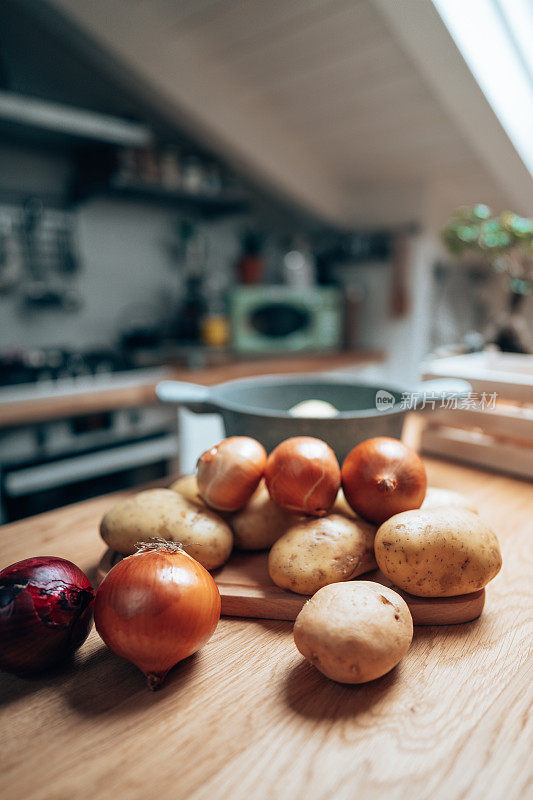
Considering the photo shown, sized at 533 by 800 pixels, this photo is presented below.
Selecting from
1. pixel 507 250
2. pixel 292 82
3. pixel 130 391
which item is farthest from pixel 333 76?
pixel 130 391

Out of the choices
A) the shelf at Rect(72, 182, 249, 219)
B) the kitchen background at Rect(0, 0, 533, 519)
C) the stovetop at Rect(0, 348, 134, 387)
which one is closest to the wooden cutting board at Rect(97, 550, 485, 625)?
the kitchen background at Rect(0, 0, 533, 519)

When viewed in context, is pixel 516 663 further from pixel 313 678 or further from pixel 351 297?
pixel 351 297

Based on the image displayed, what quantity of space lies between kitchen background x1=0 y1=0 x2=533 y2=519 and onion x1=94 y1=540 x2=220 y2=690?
0.98 m

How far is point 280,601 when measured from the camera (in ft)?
1.67

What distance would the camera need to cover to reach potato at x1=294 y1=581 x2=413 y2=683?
40cm

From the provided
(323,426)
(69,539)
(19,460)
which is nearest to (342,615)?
(323,426)

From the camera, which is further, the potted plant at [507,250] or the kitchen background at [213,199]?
the kitchen background at [213,199]

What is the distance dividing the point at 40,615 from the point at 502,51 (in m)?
1.95

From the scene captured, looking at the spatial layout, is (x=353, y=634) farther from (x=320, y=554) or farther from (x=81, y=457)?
(x=81, y=457)

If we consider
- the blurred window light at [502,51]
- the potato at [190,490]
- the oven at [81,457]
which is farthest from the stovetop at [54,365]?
the blurred window light at [502,51]

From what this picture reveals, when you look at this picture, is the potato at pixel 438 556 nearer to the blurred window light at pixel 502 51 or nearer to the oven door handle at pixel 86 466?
the oven door handle at pixel 86 466

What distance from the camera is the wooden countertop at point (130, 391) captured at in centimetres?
155

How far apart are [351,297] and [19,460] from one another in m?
1.92

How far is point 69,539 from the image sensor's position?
0.68m
